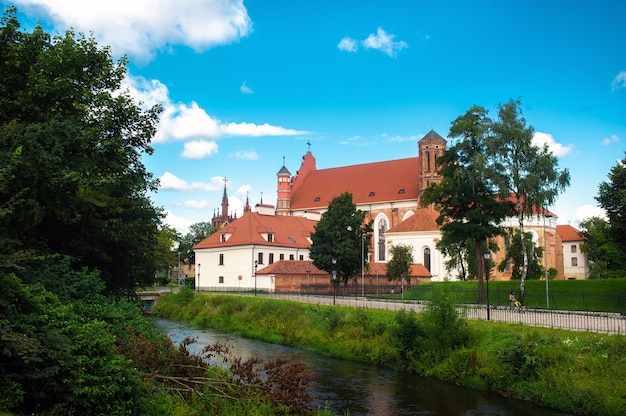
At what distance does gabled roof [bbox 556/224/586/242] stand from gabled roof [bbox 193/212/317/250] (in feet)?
158

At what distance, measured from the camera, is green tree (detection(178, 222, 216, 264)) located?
112 metres

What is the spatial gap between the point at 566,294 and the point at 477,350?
17325 millimetres

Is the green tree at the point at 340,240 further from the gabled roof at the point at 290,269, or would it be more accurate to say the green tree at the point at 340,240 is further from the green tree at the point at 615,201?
the green tree at the point at 615,201

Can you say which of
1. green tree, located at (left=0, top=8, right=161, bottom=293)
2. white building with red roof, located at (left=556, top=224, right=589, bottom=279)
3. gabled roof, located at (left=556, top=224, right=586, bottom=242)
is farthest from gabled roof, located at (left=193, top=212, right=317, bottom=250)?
white building with red roof, located at (left=556, top=224, right=589, bottom=279)

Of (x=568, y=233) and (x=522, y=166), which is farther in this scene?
(x=568, y=233)

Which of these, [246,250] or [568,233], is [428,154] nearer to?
[246,250]

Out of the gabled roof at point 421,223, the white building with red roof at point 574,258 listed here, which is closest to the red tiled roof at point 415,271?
the gabled roof at point 421,223

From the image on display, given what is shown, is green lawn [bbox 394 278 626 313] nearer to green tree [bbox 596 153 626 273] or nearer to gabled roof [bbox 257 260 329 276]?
green tree [bbox 596 153 626 273]

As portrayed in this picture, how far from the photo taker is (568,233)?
98188mm

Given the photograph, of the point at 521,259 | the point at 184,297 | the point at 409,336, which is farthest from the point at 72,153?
the point at 521,259

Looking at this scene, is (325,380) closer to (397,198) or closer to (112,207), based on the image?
(112,207)

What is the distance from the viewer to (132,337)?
43.4 feet

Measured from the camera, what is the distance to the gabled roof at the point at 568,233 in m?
96.2

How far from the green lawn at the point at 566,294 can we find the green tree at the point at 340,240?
7.08m
